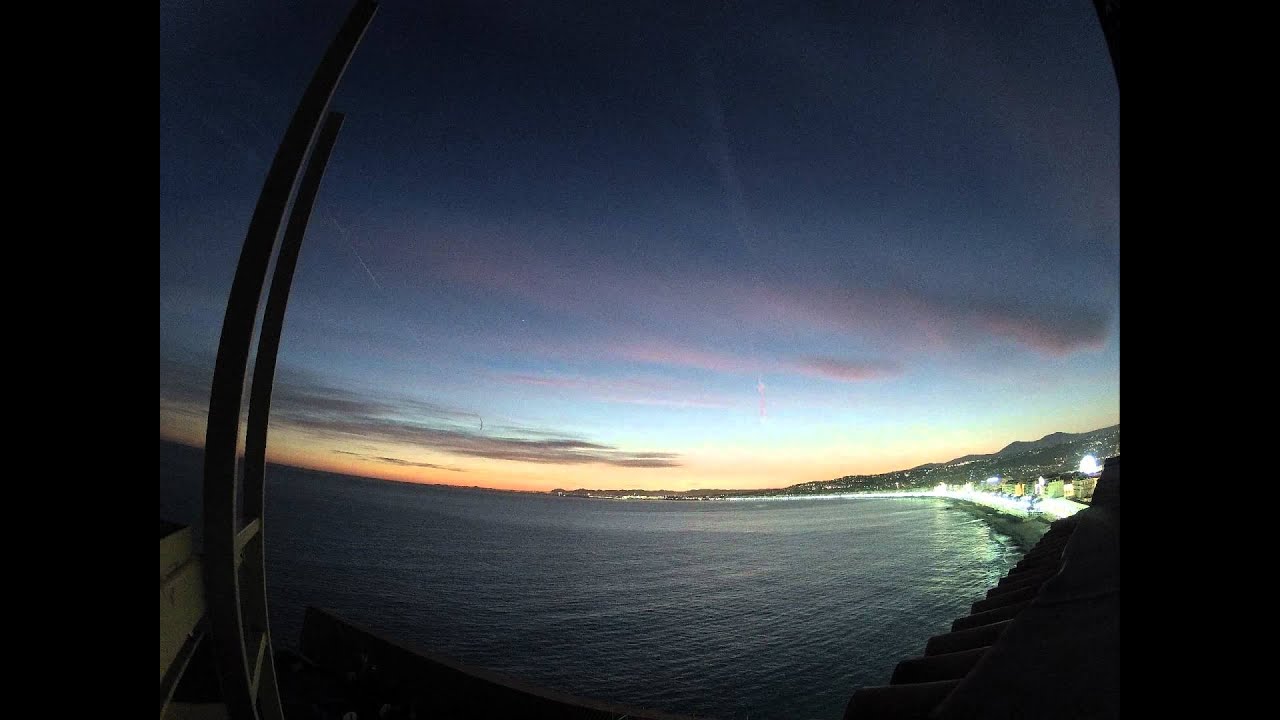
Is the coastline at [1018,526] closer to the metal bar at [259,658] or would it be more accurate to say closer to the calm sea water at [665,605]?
the calm sea water at [665,605]

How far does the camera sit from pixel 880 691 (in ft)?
10.00

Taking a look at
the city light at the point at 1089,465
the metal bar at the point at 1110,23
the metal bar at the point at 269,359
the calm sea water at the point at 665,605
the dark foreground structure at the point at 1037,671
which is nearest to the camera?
the metal bar at the point at 1110,23

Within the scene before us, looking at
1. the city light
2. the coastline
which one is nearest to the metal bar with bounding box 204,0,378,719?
the coastline

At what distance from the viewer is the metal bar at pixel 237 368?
11.0 ft

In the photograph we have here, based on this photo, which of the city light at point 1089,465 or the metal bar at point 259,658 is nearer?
A: the metal bar at point 259,658

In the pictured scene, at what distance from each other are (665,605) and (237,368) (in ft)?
124

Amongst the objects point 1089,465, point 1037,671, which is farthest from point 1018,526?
point 1037,671

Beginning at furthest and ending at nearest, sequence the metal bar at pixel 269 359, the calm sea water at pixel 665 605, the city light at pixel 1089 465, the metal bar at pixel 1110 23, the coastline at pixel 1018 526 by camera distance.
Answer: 1. the city light at pixel 1089 465
2. the coastline at pixel 1018 526
3. the calm sea water at pixel 665 605
4. the metal bar at pixel 269 359
5. the metal bar at pixel 1110 23

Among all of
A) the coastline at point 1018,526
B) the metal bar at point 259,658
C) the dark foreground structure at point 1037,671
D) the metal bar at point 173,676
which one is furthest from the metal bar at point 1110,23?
the coastline at point 1018,526

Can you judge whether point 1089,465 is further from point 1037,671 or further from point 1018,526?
point 1037,671

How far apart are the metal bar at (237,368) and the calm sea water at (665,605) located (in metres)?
20.0
